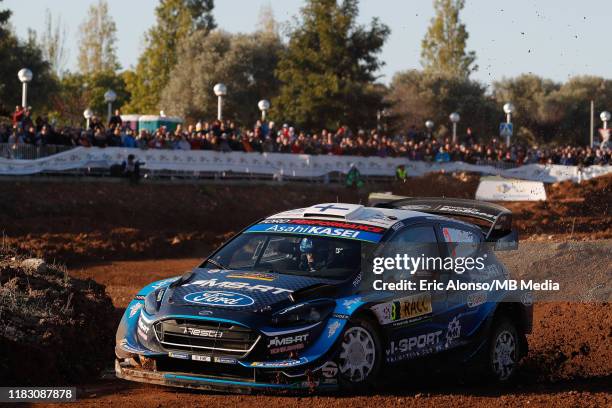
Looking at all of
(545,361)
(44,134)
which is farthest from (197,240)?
(545,361)

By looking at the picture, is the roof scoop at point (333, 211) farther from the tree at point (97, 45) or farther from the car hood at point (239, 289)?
the tree at point (97, 45)

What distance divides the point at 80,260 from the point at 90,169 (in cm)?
693

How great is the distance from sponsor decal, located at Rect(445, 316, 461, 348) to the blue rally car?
0.01 m

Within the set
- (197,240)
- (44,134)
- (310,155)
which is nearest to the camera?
(197,240)

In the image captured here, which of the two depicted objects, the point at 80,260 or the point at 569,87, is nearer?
the point at 80,260

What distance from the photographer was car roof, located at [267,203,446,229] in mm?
9481

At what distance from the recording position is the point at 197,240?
87.1ft

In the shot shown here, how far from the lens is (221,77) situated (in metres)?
72.4

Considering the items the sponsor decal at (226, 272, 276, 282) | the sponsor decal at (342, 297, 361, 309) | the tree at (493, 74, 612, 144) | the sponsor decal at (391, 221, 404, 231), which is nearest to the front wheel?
the sponsor decal at (391, 221, 404, 231)

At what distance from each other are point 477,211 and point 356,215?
74.6 inches

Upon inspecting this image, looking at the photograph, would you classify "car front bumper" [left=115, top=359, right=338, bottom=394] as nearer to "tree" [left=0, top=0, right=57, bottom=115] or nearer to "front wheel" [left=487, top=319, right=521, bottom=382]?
"front wheel" [left=487, top=319, right=521, bottom=382]

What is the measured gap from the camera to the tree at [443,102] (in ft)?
249

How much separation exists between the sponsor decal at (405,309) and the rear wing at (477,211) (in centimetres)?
147

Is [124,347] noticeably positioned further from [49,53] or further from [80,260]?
[49,53]
